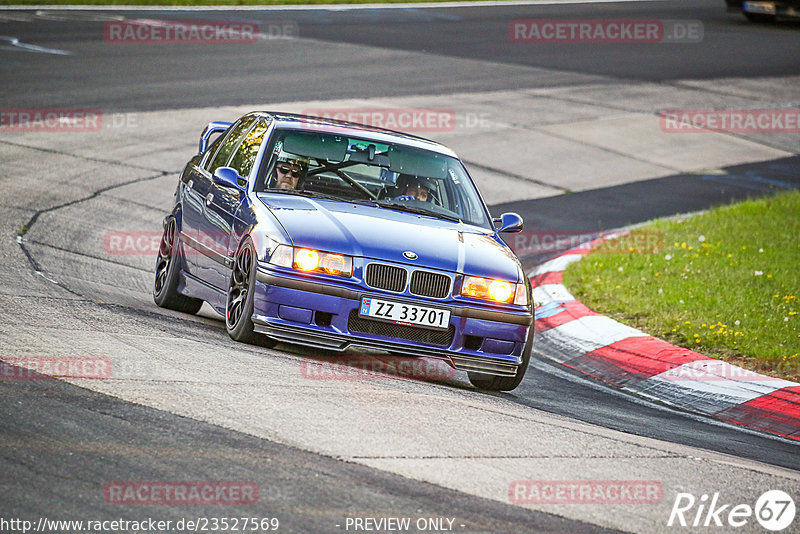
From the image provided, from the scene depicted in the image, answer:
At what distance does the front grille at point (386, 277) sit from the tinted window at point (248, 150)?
172 cm

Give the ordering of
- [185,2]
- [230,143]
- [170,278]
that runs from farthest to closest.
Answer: [185,2] → [230,143] → [170,278]

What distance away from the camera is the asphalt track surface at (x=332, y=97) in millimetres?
4664

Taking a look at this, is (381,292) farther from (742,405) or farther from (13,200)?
(13,200)

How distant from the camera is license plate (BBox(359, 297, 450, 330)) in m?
6.97

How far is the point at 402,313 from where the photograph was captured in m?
7.00

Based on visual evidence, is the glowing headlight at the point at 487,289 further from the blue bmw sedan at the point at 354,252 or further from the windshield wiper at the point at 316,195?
the windshield wiper at the point at 316,195

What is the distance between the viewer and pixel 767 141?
69.3 ft

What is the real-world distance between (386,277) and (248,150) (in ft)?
6.92

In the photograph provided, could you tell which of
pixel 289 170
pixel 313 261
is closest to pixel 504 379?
pixel 313 261

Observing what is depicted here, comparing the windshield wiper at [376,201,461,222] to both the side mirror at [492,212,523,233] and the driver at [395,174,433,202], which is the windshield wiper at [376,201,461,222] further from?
the side mirror at [492,212,523,233]

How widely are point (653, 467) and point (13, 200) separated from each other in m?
8.49

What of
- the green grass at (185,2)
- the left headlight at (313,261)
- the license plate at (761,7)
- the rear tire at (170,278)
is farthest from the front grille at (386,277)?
the license plate at (761,7)

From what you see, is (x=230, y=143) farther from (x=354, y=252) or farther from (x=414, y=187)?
(x=354, y=252)

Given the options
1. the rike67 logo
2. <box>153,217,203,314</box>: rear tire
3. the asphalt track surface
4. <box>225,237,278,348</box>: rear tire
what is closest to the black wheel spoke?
<box>225,237,278,348</box>: rear tire
